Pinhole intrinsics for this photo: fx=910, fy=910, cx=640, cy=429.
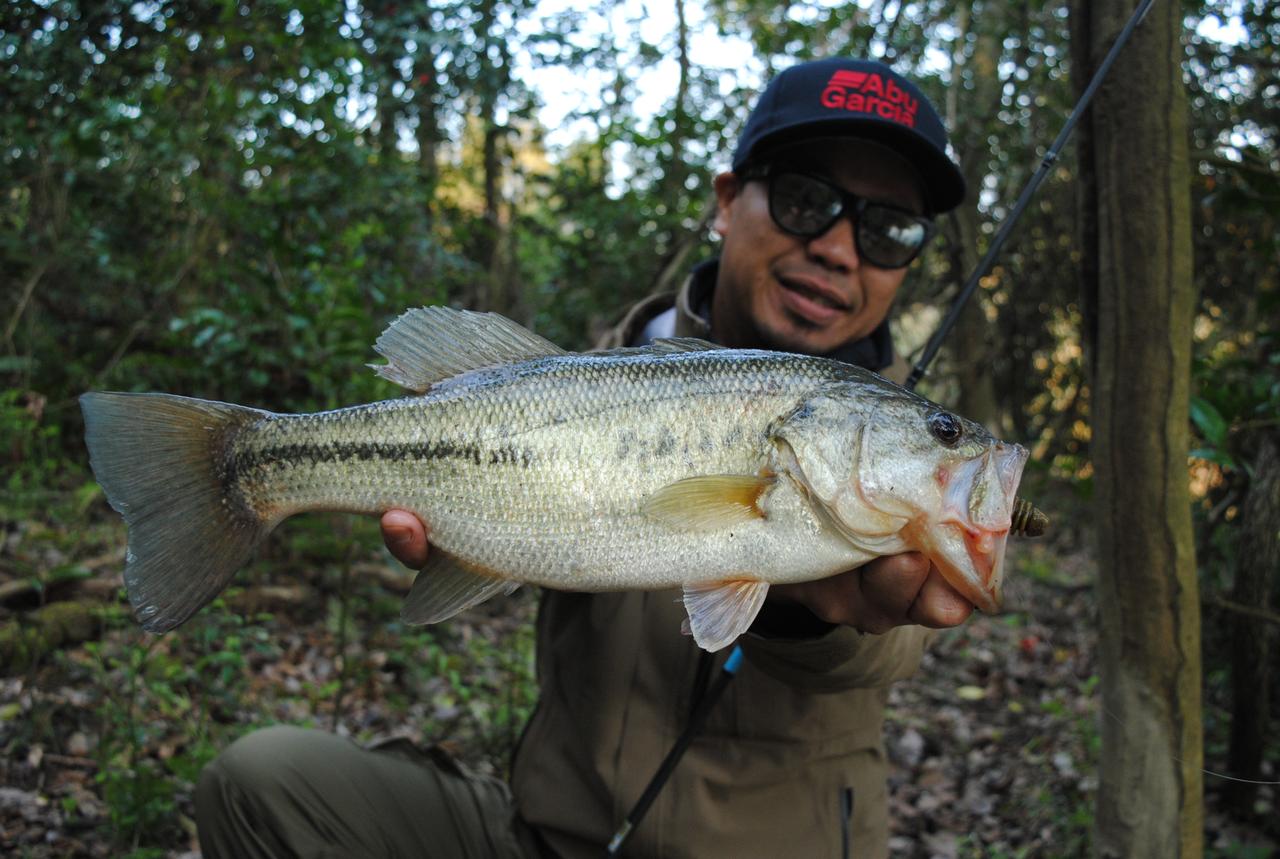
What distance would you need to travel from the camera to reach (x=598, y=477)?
181 cm

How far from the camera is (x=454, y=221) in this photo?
8.23m

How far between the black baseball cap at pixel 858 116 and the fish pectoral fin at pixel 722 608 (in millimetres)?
1598

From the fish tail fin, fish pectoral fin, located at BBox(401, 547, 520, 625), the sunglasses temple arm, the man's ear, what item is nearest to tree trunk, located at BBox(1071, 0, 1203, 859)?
the sunglasses temple arm

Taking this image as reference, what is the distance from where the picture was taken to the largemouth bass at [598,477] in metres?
1.73

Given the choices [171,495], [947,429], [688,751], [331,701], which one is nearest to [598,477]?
[947,429]

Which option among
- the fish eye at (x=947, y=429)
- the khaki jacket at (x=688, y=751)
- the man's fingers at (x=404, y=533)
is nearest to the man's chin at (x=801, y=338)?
the khaki jacket at (x=688, y=751)

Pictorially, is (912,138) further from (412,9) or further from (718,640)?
(412,9)

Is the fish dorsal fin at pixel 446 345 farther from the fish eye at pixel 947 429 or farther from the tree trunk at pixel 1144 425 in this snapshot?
the tree trunk at pixel 1144 425

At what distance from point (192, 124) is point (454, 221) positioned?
3027 mm

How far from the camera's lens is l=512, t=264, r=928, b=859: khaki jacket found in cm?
234

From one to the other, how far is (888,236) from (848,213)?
15cm

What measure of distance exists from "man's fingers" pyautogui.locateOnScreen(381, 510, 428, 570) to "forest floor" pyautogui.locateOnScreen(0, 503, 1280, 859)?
5.06 feet

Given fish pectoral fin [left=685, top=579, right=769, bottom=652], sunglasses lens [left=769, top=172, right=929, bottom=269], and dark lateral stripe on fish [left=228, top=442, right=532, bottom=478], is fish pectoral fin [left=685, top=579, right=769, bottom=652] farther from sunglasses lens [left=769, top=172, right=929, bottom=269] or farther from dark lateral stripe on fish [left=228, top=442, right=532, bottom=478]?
sunglasses lens [left=769, top=172, right=929, bottom=269]

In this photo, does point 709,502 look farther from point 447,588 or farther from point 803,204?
point 803,204
